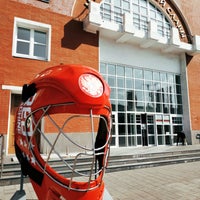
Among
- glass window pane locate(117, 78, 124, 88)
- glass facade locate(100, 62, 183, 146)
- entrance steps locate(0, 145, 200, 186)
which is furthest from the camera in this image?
glass window pane locate(117, 78, 124, 88)

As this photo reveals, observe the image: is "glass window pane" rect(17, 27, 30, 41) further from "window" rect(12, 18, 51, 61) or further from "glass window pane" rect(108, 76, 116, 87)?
"glass window pane" rect(108, 76, 116, 87)

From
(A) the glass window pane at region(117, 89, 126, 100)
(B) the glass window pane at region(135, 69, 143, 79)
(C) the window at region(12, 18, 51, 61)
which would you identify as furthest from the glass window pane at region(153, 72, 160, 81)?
(C) the window at region(12, 18, 51, 61)

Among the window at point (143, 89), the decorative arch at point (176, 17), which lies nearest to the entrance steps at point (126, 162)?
the window at point (143, 89)

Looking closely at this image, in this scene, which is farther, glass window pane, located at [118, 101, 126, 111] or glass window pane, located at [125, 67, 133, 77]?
glass window pane, located at [125, 67, 133, 77]

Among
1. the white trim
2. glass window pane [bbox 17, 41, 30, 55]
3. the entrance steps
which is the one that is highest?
glass window pane [bbox 17, 41, 30, 55]

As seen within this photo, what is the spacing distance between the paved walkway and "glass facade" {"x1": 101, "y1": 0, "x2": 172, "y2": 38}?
29.7ft

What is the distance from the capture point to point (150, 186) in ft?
17.0

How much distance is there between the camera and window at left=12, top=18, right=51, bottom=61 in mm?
9328

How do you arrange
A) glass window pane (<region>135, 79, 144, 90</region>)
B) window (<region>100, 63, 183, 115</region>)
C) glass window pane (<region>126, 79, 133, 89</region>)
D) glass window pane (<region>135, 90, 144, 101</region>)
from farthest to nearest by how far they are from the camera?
glass window pane (<region>135, 79, 144, 90</region>) < glass window pane (<region>135, 90, 144, 101</region>) < glass window pane (<region>126, 79, 133, 89</region>) < window (<region>100, 63, 183, 115</region>)

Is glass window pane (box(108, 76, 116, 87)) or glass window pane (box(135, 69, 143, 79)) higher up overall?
glass window pane (box(135, 69, 143, 79))

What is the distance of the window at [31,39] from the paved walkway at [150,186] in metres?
6.12

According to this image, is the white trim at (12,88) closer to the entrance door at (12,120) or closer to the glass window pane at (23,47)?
the entrance door at (12,120)

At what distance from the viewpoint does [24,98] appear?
2.56 m

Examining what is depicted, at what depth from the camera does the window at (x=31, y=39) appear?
933 cm
